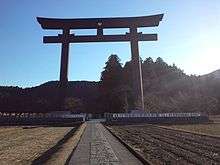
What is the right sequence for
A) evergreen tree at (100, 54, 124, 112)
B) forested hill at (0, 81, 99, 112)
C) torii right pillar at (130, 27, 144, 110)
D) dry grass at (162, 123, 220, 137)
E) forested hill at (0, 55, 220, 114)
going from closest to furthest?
dry grass at (162, 123, 220, 137) → torii right pillar at (130, 27, 144, 110) → forested hill at (0, 55, 220, 114) → evergreen tree at (100, 54, 124, 112) → forested hill at (0, 81, 99, 112)

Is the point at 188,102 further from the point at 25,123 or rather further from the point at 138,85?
the point at 25,123

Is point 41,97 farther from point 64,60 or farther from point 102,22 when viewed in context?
point 102,22

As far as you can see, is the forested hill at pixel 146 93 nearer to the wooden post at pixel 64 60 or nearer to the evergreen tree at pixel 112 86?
the evergreen tree at pixel 112 86

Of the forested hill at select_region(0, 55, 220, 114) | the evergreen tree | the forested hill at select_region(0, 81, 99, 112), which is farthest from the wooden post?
the evergreen tree

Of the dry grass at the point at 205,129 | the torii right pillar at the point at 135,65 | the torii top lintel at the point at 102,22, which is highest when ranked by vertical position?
the torii top lintel at the point at 102,22

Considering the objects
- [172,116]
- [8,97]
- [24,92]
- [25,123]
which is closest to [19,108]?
[8,97]

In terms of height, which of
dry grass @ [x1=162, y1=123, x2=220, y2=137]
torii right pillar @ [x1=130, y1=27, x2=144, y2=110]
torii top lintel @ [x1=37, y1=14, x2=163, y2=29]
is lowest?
dry grass @ [x1=162, y1=123, x2=220, y2=137]

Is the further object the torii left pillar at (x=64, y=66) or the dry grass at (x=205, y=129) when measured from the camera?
the torii left pillar at (x=64, y=66)

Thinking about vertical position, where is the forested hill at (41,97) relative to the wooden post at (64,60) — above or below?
above

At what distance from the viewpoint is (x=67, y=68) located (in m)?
50.6

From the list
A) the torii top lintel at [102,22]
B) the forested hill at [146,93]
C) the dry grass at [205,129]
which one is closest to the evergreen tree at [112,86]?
the forested hill at [146,93]

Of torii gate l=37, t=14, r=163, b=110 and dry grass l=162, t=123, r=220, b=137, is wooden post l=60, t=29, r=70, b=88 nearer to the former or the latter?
torii gate l=37, t=14, r=163, b=110

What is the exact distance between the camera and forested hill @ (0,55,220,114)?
77.8m

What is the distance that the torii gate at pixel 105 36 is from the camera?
4875cm
